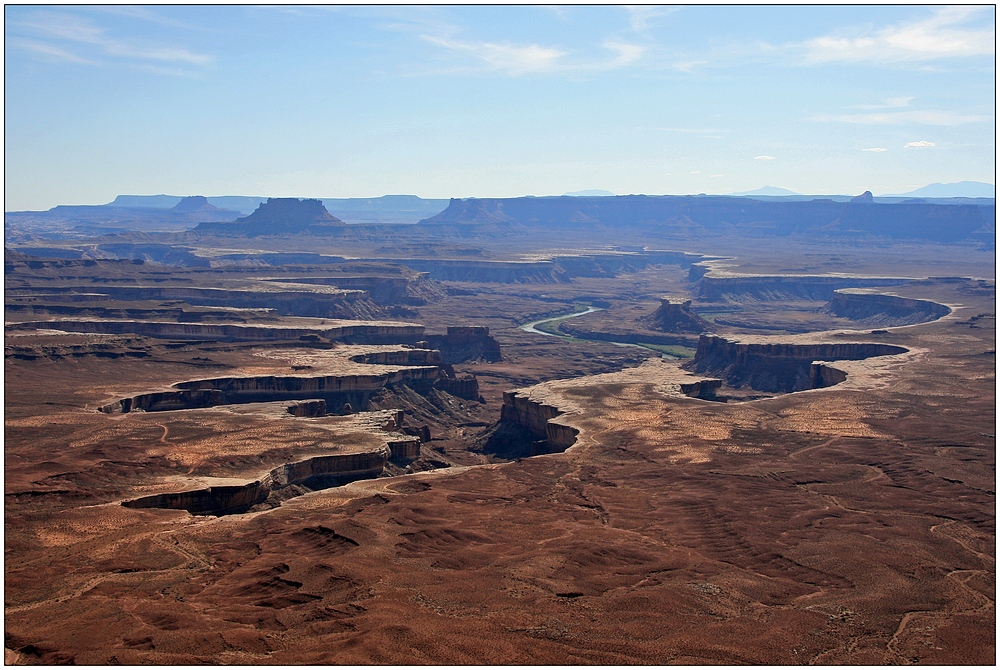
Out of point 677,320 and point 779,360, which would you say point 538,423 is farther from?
point 677,320

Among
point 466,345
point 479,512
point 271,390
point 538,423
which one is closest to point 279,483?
point 479,512

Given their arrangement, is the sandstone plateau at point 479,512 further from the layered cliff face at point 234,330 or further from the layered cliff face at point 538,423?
the layered cliff face at point 234,330

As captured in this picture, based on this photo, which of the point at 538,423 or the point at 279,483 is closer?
the point at 279,483

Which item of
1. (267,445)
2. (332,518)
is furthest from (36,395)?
(332,518)

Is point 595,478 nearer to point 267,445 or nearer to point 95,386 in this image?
point 267,445

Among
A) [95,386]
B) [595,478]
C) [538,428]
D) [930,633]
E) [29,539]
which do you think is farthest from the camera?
[95,386]

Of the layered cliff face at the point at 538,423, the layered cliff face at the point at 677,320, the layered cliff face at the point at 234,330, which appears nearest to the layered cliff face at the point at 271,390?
the layered cliff face at the point at 538,423
